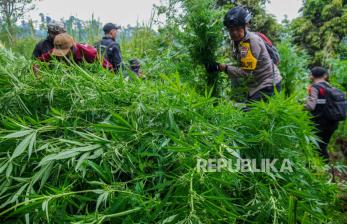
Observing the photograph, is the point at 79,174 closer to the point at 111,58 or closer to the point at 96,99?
the point at 96,99

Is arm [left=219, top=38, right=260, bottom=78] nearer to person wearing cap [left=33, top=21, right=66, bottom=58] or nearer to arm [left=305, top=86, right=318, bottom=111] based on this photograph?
person wearing cap [left=33, top=21, right=66, bottom=58]

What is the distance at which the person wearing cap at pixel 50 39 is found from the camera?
3.34 metres

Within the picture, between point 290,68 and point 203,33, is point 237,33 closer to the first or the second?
point 203,33

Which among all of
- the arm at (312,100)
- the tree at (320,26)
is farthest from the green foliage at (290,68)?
the tree at (320,26)

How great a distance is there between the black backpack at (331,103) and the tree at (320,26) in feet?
25.8

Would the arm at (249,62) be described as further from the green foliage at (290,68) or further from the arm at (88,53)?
the green foliage at (290,68)

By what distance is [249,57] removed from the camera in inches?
116

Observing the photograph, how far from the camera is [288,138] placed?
1692mm

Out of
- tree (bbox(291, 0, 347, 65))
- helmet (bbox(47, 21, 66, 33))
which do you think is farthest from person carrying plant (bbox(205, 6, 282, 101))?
tree (bbox(291, 0, 347, 65))

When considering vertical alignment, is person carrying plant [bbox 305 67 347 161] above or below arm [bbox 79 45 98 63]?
below

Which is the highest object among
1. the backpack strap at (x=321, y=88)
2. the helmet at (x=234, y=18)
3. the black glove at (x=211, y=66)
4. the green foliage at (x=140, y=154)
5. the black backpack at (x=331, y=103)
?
the helmet at (x=234, y=18)

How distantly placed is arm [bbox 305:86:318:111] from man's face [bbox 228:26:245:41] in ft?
6.37

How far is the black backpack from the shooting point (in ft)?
15.0

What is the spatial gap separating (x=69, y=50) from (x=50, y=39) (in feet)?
3.41
